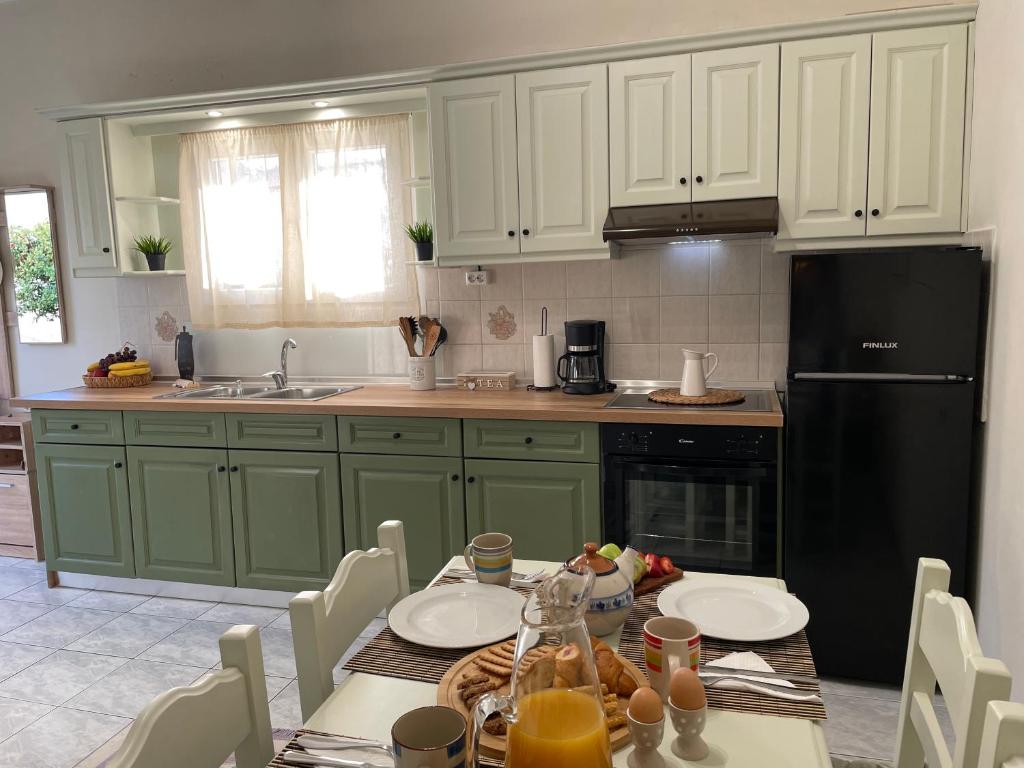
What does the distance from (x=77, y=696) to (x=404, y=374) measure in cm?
186

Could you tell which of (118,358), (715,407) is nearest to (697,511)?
(715,407)

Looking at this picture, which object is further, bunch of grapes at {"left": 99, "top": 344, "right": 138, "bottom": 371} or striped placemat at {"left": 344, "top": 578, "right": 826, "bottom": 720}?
bunch of grapes at {"left": 99, "top": 344, "right": 138, "bottom": 371}

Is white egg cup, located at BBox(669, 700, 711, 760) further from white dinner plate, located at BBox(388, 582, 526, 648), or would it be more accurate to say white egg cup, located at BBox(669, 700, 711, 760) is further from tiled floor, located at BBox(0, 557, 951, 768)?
tiled floor, located at BBox(0, 557, 951, 768)

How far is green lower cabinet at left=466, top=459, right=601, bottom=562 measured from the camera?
293 cm

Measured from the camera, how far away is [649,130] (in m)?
2.94

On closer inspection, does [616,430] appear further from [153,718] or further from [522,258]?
[153,718]

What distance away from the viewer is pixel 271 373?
3.84m

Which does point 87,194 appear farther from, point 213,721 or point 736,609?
point 736,609

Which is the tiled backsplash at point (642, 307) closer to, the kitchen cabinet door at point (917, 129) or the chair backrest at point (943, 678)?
the kitchen cabinet door at point (917, 129)

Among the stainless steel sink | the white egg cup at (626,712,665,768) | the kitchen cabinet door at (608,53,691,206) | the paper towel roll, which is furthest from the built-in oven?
the white egg cup at (626,712,665,768)

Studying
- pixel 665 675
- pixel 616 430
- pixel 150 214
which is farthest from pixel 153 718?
pixel 150 214

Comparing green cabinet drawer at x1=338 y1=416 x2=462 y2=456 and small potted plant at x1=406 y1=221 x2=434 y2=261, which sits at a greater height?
small potted plant at x1=406 y1=221 x2=434 y2=261

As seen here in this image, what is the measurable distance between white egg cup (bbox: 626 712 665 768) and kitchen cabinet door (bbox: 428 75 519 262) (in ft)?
8.03

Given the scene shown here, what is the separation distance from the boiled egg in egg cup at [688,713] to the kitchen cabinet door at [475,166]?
94.5 inches
